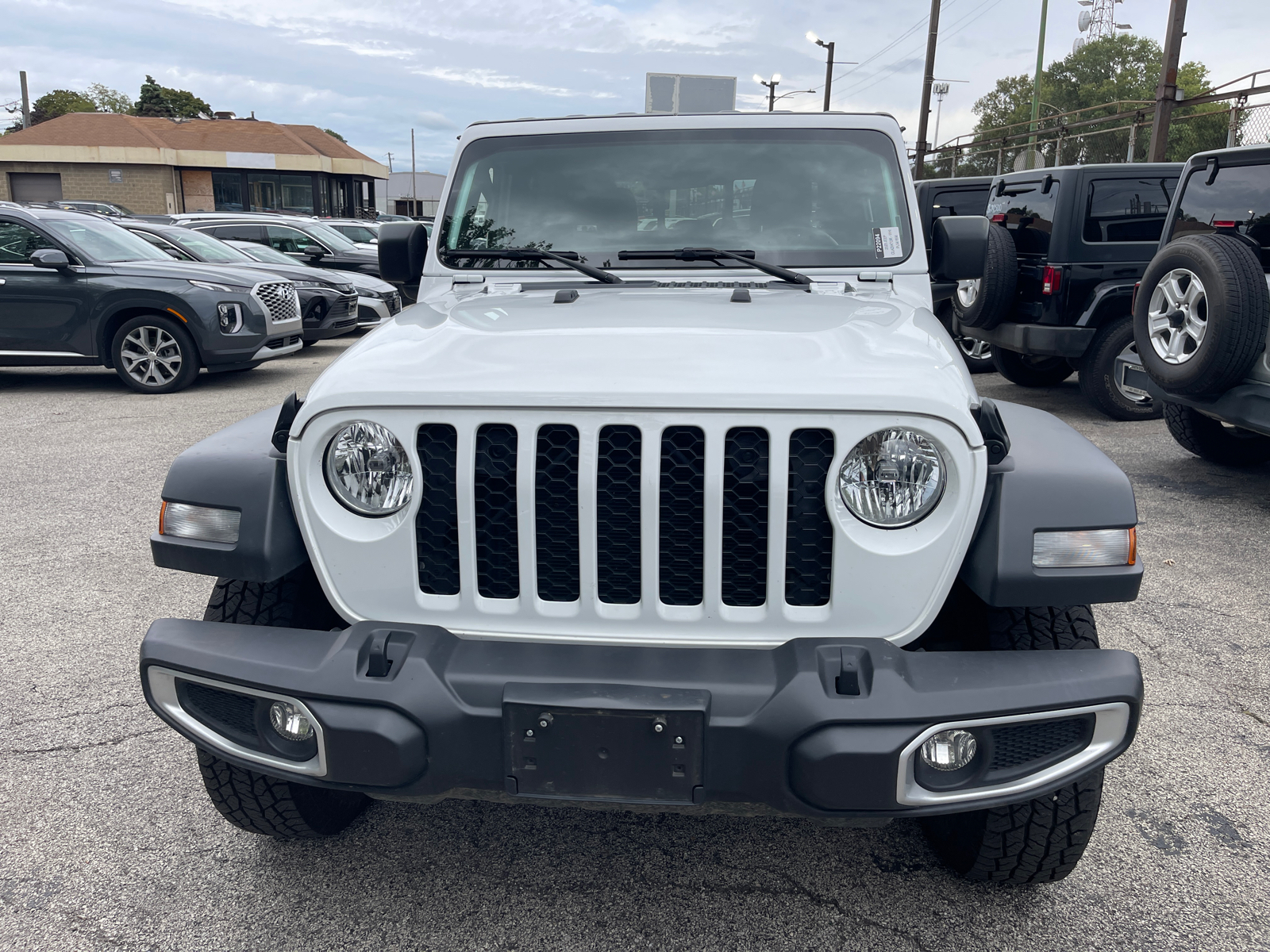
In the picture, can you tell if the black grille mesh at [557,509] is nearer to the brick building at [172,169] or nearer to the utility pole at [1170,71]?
the utility pole at [1170,71]

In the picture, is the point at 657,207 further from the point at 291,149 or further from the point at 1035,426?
the point at 291,149

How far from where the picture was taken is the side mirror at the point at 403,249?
135 inches

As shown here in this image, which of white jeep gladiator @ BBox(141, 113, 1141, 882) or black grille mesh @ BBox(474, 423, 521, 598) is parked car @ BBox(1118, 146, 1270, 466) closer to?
white jeep gladiator @ BBox(141, 113, 1141, 882)

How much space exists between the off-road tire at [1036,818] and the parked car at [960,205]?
798 cm

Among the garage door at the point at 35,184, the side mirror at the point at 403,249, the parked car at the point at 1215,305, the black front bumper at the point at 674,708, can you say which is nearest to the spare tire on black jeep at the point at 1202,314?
the parked car at the point at 1215,305

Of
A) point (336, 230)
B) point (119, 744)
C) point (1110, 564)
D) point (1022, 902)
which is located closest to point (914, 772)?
point (1110, 564)

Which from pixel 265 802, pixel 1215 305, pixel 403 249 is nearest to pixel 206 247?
pixel 403 249

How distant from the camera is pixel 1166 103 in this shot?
1324 centimetres

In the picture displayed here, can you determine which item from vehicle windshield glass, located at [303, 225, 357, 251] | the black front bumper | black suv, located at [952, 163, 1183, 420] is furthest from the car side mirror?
the black front bumper

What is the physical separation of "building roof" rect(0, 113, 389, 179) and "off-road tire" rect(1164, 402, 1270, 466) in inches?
1641

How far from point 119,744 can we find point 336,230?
46.0 feet

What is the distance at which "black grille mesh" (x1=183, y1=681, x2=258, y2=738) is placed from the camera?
1986 millimetres

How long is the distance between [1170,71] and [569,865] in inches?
590

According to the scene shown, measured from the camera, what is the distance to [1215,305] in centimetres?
483
